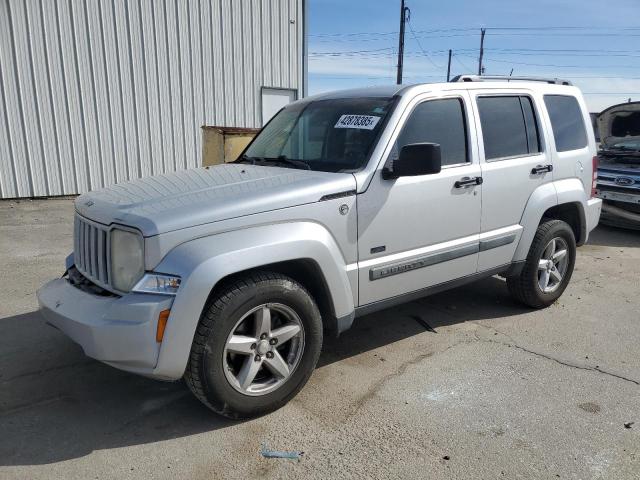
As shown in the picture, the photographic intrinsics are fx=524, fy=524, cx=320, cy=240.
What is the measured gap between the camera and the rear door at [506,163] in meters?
4.16

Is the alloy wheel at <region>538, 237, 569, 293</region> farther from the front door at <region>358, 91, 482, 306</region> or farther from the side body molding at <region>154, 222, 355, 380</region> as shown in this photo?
the side body molding at <region>154, 222, 355, 380</region>

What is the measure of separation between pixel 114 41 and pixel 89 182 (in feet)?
9.60

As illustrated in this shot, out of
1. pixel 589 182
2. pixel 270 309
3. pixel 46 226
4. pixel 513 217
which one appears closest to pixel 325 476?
pixel 270 309

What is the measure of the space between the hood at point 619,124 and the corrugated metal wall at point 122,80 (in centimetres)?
745

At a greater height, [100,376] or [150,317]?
[150,317]

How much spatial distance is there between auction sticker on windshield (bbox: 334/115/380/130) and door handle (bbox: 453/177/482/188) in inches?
30.8

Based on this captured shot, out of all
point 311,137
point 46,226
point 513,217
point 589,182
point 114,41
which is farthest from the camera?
point 114,41

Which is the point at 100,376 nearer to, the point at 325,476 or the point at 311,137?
the point at 325,476

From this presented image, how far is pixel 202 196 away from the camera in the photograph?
3.05 metres

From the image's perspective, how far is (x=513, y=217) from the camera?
173 inches

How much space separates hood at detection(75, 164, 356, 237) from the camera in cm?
281

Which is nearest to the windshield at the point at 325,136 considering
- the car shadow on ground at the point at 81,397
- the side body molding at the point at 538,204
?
the car shadow on ground at the point at 81,397

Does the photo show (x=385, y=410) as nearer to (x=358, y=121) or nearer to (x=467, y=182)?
(x=467, y=182)

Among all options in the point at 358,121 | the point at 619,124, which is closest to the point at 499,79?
the point at 358,121
